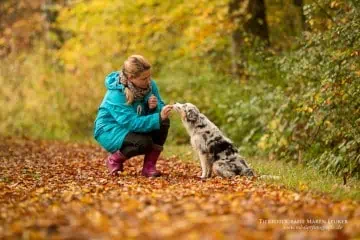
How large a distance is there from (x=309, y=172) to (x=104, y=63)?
12799mm

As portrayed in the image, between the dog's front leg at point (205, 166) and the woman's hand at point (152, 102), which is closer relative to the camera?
the dog's front leg at point (205, 166)

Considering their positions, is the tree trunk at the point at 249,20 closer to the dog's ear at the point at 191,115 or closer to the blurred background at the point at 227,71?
the blurred background at the point at 227,71

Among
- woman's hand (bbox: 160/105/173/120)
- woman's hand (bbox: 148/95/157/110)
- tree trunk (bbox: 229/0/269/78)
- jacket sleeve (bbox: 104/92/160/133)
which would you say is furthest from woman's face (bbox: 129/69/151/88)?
tree trunk (bbox: 229/0/269/78)

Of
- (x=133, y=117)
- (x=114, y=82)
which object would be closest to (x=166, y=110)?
(x=133, y=117)

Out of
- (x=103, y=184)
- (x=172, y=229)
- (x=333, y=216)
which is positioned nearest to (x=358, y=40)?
(x=103, y=184)

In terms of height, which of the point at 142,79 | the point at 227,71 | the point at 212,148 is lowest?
the point at 212,148

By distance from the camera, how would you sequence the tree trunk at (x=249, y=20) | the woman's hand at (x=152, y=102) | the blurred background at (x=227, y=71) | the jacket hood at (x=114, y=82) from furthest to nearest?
the tree trunk at (x=249, y=20) → the blurred background at (x=227, y=71) → the jacket hood at (x=114, y=82) → the woman's hand at (x=152, y=102)

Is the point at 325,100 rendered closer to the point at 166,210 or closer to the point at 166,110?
the point at 166,110

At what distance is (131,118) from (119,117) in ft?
0.67

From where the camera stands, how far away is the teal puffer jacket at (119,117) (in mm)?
9977

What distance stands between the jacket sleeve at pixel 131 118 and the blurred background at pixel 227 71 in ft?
9.17

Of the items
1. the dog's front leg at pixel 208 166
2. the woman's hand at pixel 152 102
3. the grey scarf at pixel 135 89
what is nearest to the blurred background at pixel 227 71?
the dog's front leg at pixel 208 166

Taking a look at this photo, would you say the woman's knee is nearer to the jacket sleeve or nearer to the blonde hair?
the jacket sleeve

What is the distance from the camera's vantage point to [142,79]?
394 inches
